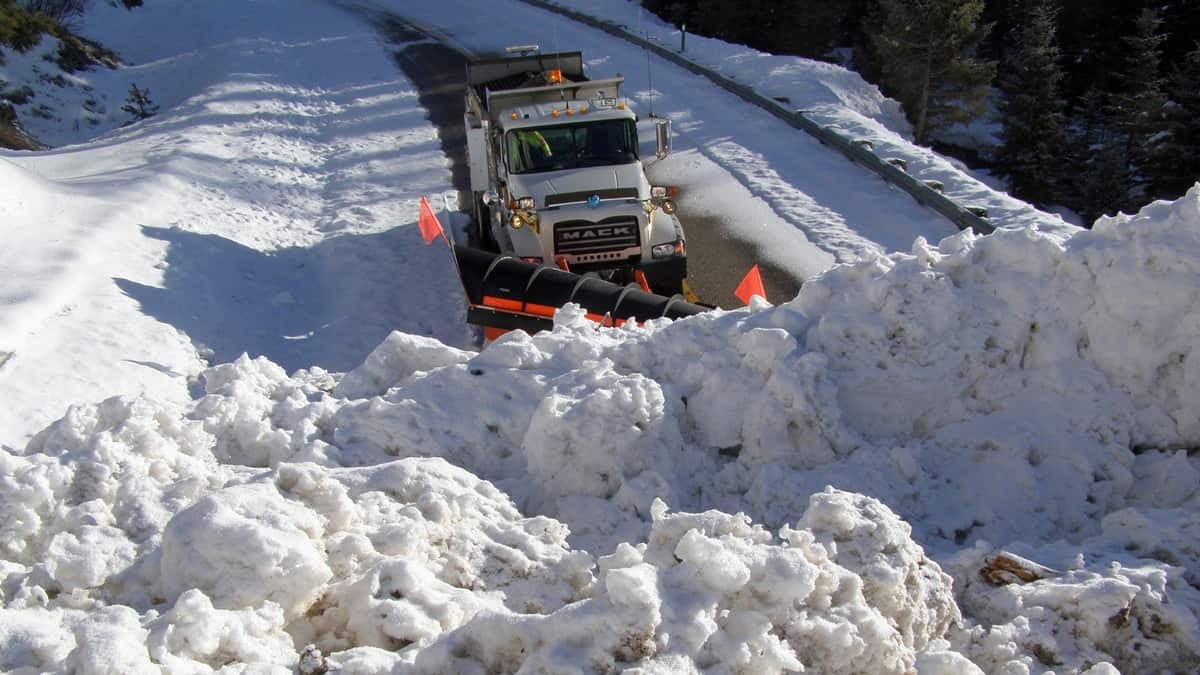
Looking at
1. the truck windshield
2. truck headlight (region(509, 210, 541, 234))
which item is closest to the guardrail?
the truck windshield

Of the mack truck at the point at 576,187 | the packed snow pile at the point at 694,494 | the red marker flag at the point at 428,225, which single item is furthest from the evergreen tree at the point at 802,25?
the packed snow pile at the point at 694,494

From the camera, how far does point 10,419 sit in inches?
301

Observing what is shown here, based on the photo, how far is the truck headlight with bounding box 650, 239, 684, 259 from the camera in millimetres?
11328

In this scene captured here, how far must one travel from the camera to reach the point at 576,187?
455 inches

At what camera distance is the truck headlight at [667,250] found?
1133 cm

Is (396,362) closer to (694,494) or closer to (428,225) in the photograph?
(694,494)

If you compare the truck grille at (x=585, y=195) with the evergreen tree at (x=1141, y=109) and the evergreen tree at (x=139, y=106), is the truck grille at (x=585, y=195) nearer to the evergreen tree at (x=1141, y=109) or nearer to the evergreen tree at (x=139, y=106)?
the evergreen tree at (x=139, y=106)

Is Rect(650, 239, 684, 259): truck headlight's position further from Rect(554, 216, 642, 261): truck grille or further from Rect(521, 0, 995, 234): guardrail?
Rect(521, 0, 995, 234): guardrail

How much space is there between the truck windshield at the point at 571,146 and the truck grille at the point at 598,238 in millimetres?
1066

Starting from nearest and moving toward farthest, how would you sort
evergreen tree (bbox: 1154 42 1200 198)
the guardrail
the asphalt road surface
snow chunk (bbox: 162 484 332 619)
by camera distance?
snow chunk (bbox: 162 484 332 619) → the asphalt road surface → the guardrail → evergreen tree (bbox: 1154 42 1200 198)

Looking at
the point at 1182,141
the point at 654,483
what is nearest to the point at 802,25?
the point at 1182,141

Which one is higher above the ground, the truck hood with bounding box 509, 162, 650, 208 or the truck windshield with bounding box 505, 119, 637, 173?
the truck windshield with bounding box 505, 119, 637, 173

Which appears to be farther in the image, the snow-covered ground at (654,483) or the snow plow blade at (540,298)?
the snow plow blade at (540,298)

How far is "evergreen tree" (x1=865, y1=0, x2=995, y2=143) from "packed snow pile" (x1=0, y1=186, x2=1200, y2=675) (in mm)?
26201
